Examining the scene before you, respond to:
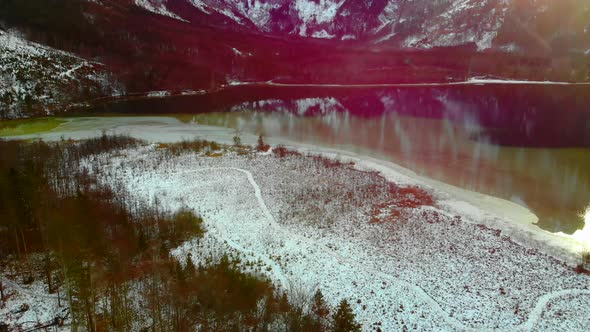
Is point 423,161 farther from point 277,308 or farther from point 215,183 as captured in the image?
point 277,308

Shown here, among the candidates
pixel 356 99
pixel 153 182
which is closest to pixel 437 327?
pixel 153 182

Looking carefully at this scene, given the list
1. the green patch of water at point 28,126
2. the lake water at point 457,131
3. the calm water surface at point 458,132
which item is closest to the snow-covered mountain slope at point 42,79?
the green patch of water at point 28,126

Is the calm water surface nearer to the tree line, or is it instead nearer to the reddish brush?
the reddish brush

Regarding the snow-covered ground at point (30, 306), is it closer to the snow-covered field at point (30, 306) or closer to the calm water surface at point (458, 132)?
the snow-covered field at point (30, 306)

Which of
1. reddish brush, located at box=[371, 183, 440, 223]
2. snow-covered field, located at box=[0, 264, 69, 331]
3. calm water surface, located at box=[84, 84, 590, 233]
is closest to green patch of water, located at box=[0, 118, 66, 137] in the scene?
calm water surface, located at box=[84, 84, 590, 233]

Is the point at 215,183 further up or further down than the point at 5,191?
further down

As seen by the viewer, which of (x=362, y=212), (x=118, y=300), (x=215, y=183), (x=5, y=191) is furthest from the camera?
(x=215, y=183)
